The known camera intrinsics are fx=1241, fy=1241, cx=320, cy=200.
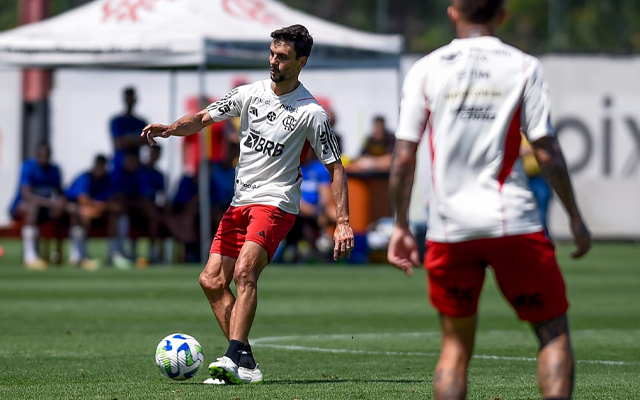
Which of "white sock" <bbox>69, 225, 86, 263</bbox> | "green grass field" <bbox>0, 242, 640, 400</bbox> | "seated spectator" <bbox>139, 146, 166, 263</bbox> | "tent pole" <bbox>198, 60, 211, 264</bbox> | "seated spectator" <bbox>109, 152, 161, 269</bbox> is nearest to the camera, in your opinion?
"green grass field" <bbox>0, 242, 640, 400</bbox>

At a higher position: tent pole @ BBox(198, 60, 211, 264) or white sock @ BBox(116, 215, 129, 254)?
tent pole @ BBox(198, 60, 211, 264)

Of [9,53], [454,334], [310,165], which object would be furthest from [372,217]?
[454,334]

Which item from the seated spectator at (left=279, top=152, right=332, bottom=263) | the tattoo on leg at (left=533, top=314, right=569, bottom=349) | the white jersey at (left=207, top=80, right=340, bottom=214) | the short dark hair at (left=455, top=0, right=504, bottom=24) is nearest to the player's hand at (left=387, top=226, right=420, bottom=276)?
the tattoo on leg at (left=533, top=314, right=569, bottom=349)

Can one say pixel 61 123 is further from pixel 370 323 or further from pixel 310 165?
pixel 370 323

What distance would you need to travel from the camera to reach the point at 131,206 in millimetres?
20562

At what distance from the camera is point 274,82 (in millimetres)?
8086

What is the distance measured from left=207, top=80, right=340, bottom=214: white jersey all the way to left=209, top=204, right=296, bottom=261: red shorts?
55 millimetres

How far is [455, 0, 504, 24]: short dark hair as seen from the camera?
5051 millimetres

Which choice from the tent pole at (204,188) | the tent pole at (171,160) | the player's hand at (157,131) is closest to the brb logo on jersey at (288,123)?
the player's hand at (157,131)

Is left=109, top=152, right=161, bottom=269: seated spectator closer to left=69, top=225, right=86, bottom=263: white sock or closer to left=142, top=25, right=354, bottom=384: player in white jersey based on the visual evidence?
left=69, top=225, right=86, bottom=263: white sock

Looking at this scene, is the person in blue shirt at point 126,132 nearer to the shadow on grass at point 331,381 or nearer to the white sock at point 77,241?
the white sock at point 77,241

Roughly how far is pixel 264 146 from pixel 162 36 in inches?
488

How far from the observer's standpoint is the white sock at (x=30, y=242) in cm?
1992

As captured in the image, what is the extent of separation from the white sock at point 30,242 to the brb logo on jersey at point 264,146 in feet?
40.9
